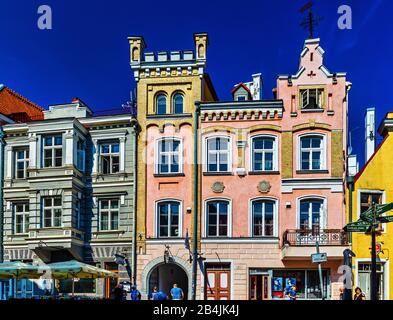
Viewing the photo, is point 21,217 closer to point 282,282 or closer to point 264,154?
point 264,154

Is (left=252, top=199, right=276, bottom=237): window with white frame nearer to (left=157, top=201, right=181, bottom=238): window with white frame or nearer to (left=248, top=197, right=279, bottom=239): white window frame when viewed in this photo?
(left=248, top=197, right=279, bottom=239): white window frame

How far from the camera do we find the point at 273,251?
24.2 ft

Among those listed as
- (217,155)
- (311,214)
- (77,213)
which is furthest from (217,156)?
(77,213)

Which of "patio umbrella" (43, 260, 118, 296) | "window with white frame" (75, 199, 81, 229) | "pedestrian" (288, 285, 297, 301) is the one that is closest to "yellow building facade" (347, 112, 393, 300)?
"pedestrian" (288, 285, 297, 301)

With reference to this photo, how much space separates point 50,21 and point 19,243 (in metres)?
4.04

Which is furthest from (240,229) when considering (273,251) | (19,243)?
(19,243)

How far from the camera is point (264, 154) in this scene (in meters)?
7.57

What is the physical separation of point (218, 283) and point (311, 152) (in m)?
2.32

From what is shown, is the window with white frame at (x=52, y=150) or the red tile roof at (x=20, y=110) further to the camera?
the window with white frame at (x=52, y=150)

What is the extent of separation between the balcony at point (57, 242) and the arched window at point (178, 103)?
2249 millimetres

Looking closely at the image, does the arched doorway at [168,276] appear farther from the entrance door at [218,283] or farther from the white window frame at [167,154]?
the white window frame at [167,154]

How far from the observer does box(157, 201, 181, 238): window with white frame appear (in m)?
7.43

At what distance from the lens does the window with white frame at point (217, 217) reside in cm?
752

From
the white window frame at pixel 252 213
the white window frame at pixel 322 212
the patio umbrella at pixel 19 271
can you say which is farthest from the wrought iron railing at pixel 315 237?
the patio umbrella at pixel 19 271
